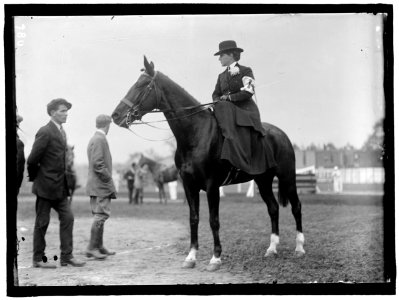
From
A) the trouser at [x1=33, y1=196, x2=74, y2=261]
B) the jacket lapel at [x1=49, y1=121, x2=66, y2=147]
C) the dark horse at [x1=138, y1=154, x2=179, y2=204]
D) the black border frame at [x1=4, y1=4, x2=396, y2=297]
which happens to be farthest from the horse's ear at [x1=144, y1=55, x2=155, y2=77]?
the dark horse at [x1=138, y1=154, x2=179, y2=204]

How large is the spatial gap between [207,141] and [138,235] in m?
3.31

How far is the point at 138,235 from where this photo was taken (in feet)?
31.6

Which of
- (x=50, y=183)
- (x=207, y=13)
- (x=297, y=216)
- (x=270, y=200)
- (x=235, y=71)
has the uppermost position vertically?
(x=207, y=13)

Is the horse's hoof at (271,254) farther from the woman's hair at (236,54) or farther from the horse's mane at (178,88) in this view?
the woman's hair at (236,54)

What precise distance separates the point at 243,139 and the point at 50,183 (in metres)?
2.99

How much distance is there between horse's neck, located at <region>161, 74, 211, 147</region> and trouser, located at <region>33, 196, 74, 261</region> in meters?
2.02

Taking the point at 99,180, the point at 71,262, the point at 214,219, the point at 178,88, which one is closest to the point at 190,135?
the point at 178,88

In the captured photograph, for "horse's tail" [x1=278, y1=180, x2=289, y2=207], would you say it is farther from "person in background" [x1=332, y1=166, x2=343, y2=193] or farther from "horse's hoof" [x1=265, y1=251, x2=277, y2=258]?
"person in background" [x1=332, y1=166, x2=343, y2=193]

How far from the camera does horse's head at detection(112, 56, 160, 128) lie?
7156 mm

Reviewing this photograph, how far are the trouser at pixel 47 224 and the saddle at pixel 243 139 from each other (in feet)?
8.27

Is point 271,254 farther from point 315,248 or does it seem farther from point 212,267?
point 212,267

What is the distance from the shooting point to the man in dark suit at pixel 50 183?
23.1 ft

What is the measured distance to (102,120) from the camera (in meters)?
7.63

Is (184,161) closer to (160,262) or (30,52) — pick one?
(160,262)
